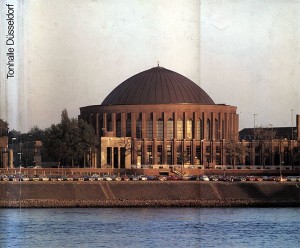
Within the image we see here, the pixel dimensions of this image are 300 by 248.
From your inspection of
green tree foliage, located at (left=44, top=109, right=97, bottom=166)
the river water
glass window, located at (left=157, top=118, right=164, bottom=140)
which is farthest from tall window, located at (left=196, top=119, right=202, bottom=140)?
the river water

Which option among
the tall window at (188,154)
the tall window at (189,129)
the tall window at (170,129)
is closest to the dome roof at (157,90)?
the tall window at (170,129)

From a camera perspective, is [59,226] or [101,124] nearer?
[59,226]

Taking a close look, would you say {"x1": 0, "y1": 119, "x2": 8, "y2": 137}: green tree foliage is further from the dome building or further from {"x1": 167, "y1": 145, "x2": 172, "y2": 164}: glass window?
{"x1": 167, "y1": 145, "x2": 172, "y2": 164}: glass window

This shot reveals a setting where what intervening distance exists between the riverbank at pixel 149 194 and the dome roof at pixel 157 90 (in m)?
55.4

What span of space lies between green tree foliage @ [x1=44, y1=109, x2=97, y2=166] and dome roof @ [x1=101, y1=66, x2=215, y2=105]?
21389mm

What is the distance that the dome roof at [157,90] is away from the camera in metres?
179

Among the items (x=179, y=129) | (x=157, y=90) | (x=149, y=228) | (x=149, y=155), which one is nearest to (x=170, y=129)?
(x=179, y=129)

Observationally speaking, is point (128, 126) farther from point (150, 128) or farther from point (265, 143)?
point (265, 143)

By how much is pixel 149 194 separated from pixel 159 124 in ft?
190

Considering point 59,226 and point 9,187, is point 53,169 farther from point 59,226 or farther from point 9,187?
point 59,226

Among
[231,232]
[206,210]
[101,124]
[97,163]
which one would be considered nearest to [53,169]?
[97,163]

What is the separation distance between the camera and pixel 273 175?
154500mm

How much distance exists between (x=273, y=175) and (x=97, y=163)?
2899 centimetres

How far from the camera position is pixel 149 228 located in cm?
8762
